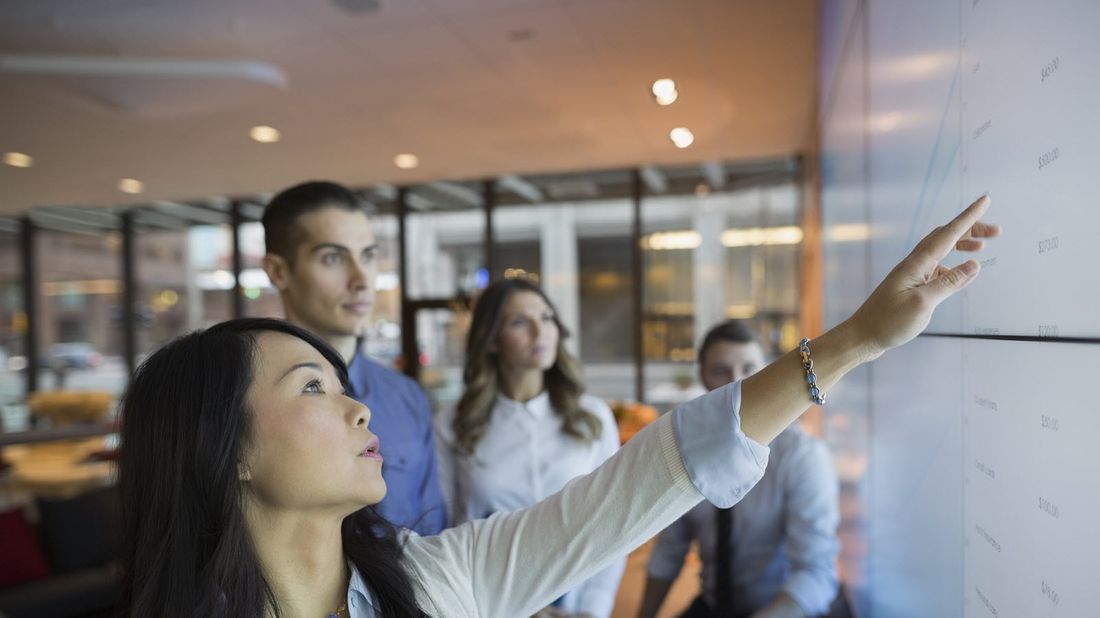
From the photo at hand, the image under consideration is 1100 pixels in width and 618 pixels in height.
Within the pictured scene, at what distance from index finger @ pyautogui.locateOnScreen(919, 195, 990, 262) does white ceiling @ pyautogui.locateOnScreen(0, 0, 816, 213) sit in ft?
11.1

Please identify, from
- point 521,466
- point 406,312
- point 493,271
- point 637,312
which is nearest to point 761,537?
point 521,466

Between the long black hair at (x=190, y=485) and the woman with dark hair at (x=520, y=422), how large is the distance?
Answer: 1.13 meters

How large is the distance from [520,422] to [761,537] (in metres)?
0.79

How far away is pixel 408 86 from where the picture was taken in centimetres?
524

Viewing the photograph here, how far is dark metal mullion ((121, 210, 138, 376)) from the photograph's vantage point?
1083 centimetres

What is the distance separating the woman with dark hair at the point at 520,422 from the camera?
220 cm

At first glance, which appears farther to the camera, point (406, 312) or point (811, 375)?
point (406, 312)

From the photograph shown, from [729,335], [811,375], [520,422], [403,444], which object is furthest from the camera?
[520,422]

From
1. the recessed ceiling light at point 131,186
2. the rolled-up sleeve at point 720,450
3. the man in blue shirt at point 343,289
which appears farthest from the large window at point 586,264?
the rolled-up sleeve at point 720,450

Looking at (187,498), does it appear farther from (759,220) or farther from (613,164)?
(759,220)

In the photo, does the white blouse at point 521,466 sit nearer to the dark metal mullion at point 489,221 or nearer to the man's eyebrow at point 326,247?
the man's eyebrow at point 326,247

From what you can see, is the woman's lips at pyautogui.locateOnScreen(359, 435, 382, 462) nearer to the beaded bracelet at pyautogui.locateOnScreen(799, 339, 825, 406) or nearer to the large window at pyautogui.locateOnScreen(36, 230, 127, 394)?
A: the beaded bracelet at pyautogui.locateOnScreen(799, 339, 825, 406)

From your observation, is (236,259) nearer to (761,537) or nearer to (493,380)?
(493,380)

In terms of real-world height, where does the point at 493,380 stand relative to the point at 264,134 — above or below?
below
